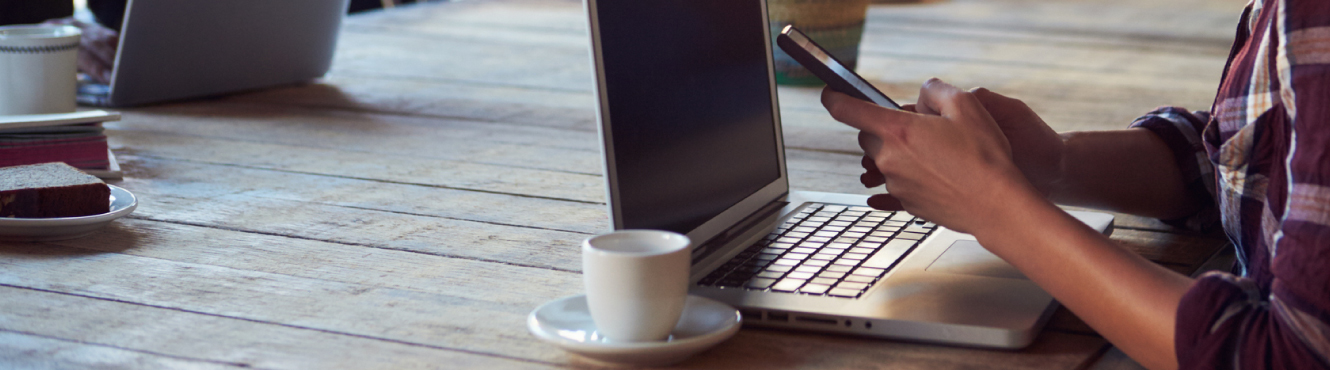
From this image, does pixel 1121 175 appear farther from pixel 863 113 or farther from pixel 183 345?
pixel 183 345

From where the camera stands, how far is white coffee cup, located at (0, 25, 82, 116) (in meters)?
1.53

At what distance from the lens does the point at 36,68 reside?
1.54 metres

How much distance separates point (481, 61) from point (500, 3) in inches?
49.4

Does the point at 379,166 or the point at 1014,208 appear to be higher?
the point at 1014,208

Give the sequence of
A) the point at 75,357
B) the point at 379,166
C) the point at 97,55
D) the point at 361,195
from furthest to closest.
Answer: the point at 97,55 < the point at 379,166 < the point at 361,195 < the point at 75,357

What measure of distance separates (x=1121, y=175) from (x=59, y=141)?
1159 millimetres

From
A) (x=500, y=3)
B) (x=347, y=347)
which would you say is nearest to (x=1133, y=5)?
(x=500, y=3)

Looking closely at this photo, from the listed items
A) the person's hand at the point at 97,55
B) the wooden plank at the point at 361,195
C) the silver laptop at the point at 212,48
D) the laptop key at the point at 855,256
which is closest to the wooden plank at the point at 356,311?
the laptop key at the point at 855,256

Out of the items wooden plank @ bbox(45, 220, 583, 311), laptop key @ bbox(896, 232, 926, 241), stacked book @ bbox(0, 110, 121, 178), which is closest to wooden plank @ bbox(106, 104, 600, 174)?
stacked book @ bbox(0, 110, 121, 178)

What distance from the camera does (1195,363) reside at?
68 cm

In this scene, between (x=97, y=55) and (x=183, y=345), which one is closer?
(x=183, y=345)

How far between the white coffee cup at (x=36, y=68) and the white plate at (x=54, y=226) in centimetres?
54

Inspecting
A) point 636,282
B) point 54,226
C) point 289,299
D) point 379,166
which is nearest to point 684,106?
point 636,282

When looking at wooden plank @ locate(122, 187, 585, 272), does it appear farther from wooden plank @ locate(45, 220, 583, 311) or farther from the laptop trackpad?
the laptop trackpad
